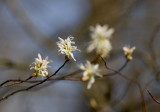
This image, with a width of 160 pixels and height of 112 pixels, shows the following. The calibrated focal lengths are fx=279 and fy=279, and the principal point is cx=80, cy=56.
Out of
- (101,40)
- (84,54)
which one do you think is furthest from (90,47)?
(84,54)

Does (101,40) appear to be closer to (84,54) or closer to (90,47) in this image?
(90,47)

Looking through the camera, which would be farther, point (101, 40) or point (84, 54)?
point (84, 54)

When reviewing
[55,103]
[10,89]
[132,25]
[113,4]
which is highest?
[113,4]

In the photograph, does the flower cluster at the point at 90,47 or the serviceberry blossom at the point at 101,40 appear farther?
the serviceberry blossom at the point at 101,40

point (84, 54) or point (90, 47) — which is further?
point (84, 54)

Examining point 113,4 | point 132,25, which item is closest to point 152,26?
point 132,25

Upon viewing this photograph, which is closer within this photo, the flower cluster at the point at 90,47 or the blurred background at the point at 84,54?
the flower cluster at the point at 90,47

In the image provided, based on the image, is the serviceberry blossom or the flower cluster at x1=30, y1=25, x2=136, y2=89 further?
the serviceberry blossom

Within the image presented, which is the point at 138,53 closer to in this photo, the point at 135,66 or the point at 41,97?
the point at 135,66
